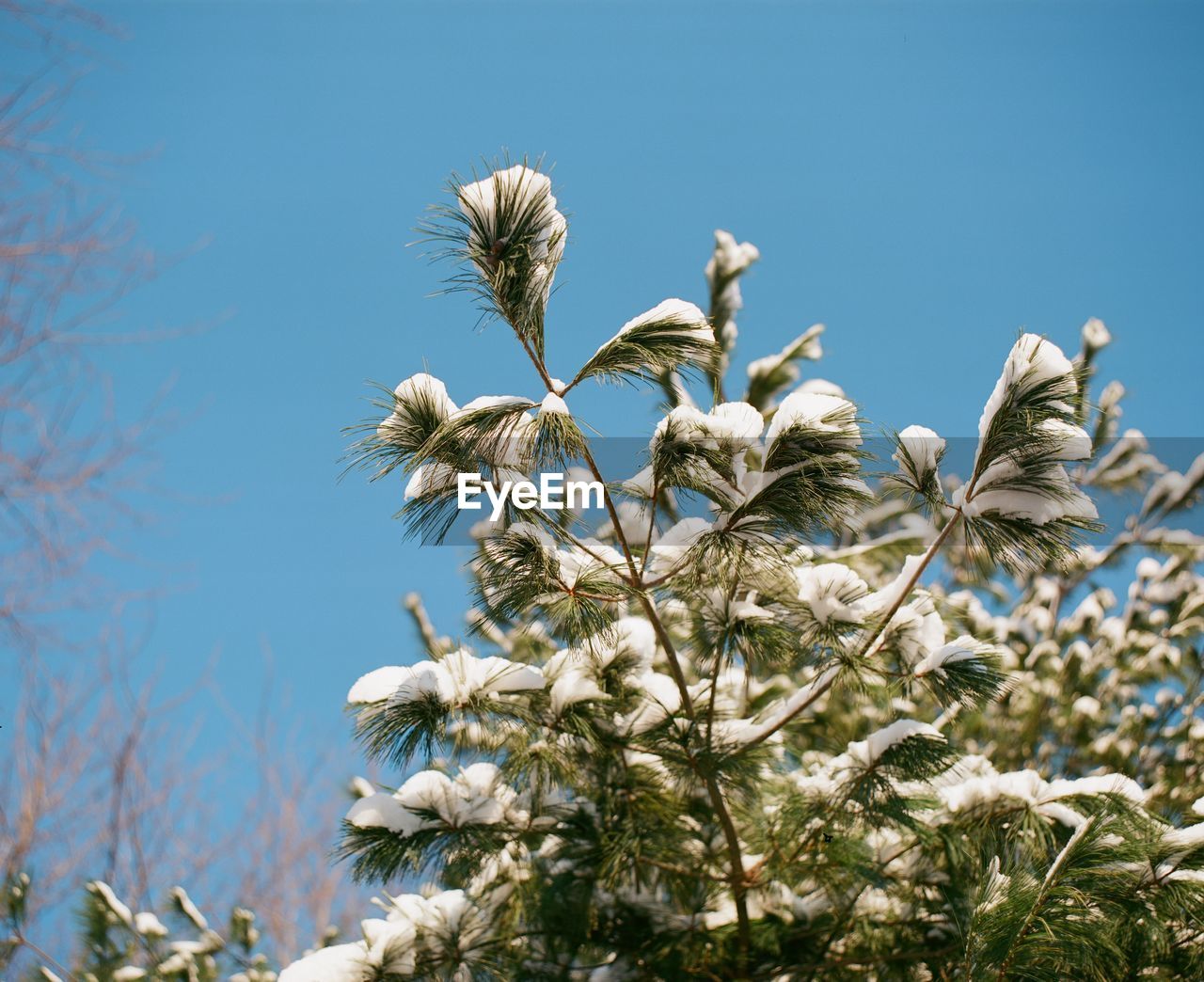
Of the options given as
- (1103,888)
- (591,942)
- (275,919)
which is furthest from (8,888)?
(275,919)

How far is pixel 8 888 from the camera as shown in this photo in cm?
491

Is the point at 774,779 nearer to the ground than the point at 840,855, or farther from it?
farther from it

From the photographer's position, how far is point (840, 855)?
321cm

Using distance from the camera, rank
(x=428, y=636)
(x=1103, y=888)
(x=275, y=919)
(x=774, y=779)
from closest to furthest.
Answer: (x=1103, y=888), (x=774, y=779), (x=428, y=636), (x=275, y=919)

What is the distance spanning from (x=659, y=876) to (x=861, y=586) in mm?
1245

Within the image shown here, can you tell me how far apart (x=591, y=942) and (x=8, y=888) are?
332cm

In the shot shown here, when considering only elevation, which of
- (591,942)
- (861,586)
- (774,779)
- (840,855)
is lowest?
(591,942)

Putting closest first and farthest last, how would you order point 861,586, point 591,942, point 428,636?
point 861,586 < point 591,942 < point 428,636

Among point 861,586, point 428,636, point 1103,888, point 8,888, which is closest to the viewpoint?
point 1103,888

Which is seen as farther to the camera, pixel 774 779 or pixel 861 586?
pixel 774 779

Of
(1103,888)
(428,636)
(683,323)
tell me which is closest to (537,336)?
(683,323)

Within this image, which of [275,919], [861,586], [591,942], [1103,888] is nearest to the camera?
[1103,888]

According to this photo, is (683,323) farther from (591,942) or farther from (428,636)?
(428,636)

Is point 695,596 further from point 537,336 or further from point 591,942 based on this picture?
point 591,942
